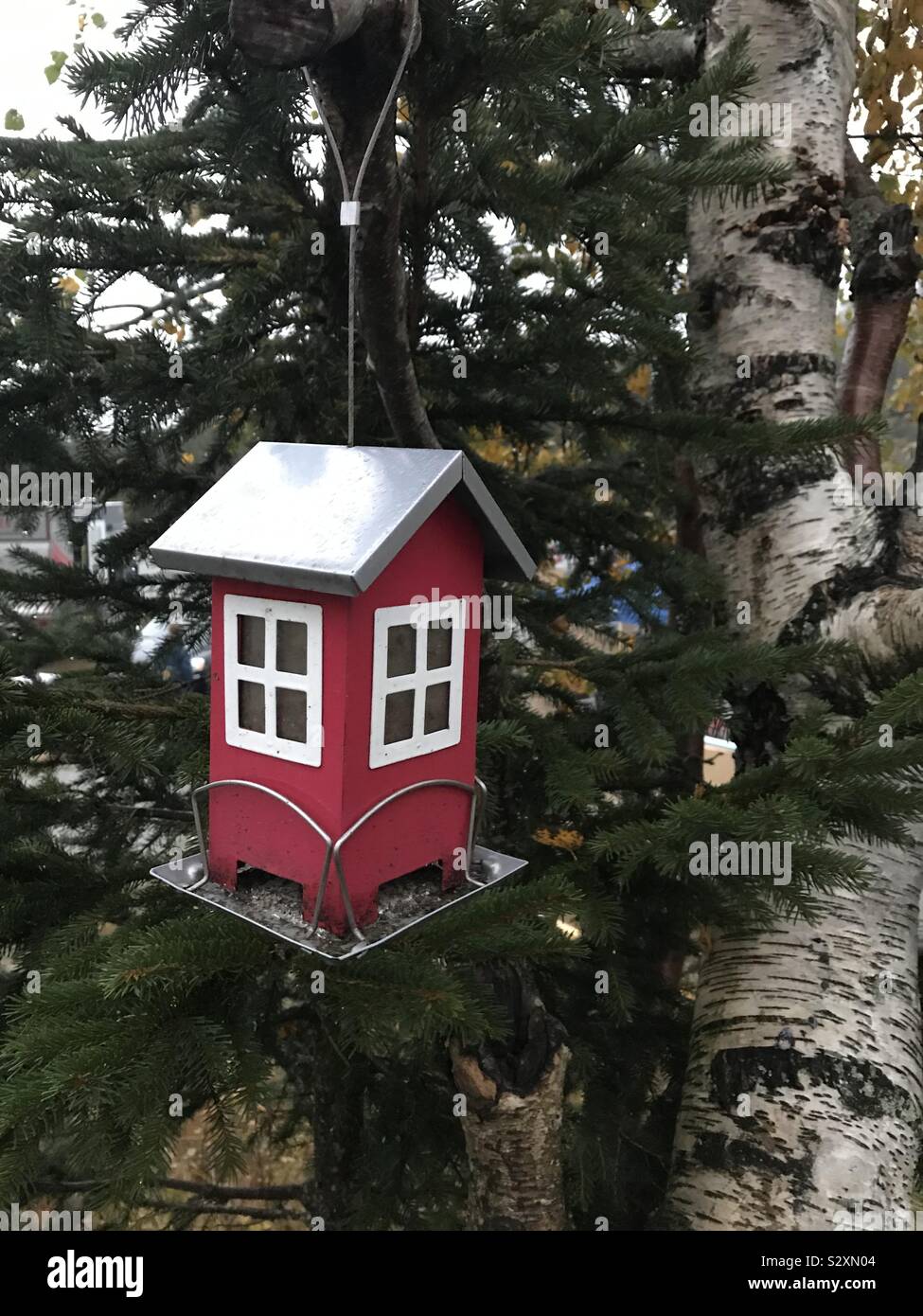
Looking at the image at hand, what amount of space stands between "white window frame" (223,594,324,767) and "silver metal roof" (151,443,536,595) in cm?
10

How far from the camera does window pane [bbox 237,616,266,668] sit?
56.5 inches

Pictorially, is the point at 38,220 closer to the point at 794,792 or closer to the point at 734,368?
the point at 794,792

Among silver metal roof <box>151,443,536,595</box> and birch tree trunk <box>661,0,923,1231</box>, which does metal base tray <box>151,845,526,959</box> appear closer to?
silver metal roof <box>151,443,536,595</box>

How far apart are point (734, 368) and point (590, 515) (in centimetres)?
62

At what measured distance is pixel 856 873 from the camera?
136 centimetres

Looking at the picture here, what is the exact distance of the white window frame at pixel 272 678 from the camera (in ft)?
4.40
